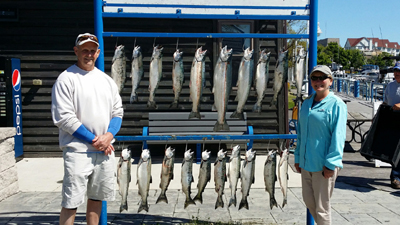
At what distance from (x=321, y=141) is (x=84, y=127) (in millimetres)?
2125

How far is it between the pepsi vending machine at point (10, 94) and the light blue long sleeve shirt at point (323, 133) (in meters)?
7.01

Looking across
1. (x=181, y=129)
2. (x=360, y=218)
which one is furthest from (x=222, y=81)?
(x=181, y=129)

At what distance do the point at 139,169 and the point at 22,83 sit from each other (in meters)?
6.37

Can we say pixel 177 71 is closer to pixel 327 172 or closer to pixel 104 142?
pixel 104 142

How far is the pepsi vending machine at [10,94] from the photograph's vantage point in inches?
337

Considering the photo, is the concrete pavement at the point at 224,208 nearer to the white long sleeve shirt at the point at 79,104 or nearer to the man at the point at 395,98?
the man at the point at 395,98

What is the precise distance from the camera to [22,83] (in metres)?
9.23

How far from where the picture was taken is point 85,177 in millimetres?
3494

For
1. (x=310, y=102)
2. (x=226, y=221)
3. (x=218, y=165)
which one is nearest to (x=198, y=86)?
(x=218, y=165)

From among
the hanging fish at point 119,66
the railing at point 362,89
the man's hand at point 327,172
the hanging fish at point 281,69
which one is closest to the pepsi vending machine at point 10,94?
the hanging fish at point 119,66

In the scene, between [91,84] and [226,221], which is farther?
[226,221]

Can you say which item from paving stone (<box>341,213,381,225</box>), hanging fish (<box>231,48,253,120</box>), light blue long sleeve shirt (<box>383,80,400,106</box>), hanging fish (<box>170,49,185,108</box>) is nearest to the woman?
hanging fish (<box>231,48,253,120</box>)

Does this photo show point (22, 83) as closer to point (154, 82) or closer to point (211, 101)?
point (211, 101)

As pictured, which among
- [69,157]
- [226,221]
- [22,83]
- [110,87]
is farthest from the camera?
[22,83]
